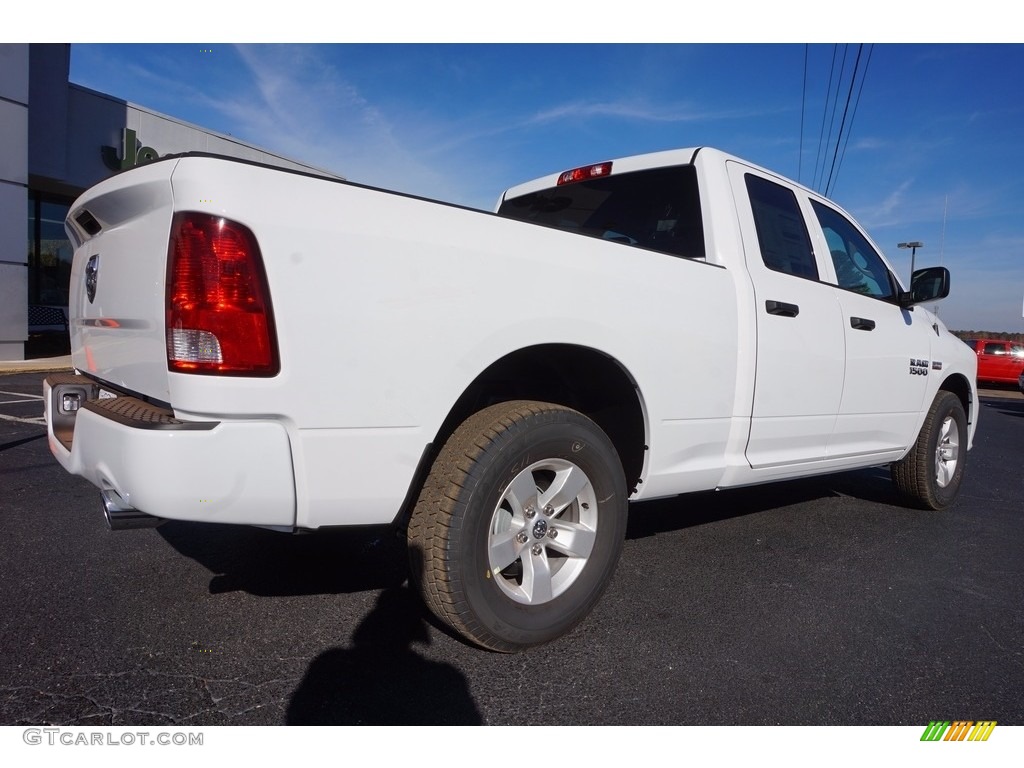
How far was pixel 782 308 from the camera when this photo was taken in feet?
10.7

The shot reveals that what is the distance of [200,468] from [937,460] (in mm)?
4805

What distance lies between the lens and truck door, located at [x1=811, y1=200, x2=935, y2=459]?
378 cm

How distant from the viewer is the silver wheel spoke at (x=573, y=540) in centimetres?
253

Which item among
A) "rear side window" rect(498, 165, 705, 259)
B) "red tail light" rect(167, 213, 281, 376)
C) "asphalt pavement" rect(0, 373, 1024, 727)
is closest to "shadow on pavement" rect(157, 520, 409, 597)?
"asphalt pavement" rect(0, 373, 1024, 727)

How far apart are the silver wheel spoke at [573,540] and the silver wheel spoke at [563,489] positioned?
0.31ft

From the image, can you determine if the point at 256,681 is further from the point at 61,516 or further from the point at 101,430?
the point at 61,516

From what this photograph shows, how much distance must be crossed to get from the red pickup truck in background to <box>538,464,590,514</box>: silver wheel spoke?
65.5 ft

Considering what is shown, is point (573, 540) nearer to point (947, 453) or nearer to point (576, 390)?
point (576, 390)

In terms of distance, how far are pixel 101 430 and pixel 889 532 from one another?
4.17 m

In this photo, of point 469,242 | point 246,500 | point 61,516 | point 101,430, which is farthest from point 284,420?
point 61,516

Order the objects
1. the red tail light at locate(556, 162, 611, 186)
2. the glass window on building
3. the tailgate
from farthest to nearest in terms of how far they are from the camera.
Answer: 1. the glass window on building
2. the red tail light at locate(556, 162, 611, 186)
3. the tailgate

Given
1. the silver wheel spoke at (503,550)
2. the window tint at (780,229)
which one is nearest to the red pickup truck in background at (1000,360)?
the window tint at (780,229)

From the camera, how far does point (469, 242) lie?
216 centimetres

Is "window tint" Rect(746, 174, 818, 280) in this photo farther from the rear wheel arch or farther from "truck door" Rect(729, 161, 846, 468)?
the rear wheel arch
